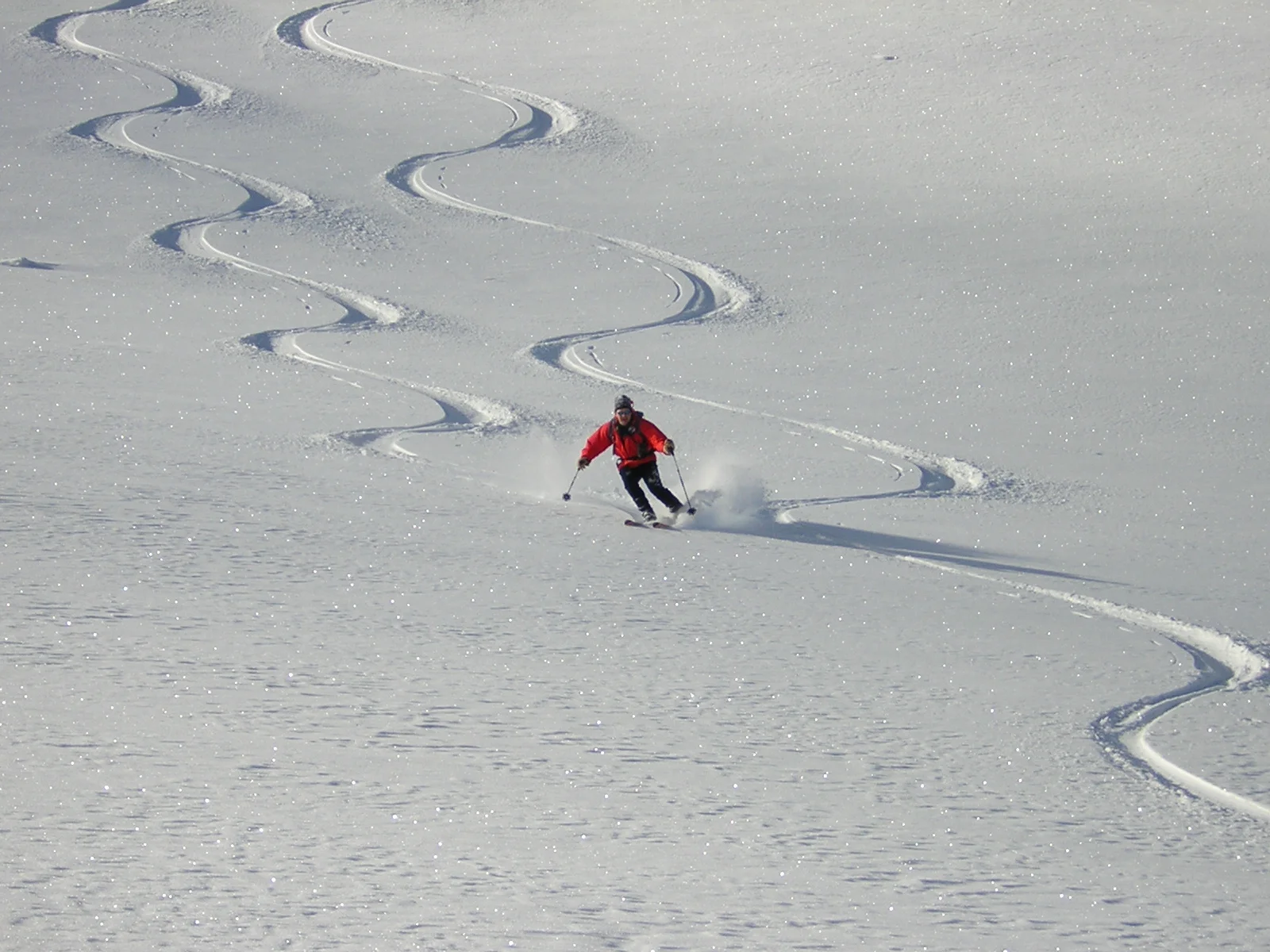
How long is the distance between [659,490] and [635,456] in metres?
0.26

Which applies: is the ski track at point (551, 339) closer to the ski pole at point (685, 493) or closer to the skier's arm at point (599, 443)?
the ski pole at point (685, 493)

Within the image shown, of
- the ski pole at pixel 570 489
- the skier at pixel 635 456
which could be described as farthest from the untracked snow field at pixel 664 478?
the skier at pixel 635 456

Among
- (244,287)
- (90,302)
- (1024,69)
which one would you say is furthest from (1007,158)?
(90,302)

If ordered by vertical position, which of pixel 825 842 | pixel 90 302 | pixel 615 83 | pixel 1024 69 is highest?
pixel 1024 69

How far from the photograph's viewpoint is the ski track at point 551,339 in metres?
6.72

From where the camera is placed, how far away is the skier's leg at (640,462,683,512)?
976 cm

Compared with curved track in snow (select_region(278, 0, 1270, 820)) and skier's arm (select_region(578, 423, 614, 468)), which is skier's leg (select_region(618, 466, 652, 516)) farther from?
curved track in snow (select_region(278, 0, 1270, 820))

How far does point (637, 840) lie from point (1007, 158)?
17.6 metres

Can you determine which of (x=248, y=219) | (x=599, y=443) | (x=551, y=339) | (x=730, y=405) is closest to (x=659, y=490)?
(x=599, y=443)

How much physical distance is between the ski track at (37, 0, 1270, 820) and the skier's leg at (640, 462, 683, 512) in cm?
72

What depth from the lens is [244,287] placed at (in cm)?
1627

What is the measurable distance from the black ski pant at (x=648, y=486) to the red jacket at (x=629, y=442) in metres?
0.03

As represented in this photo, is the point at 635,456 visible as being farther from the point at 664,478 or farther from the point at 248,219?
the point at 248,219

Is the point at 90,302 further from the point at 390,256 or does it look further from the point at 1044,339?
the point at 1044,339
